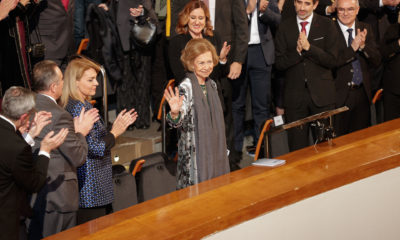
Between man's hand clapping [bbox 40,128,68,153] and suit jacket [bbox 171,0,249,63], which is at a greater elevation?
suit jacket [bbox 171,0,249,63]

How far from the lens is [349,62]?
510 cm

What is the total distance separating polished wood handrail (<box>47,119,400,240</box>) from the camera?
6.89ft

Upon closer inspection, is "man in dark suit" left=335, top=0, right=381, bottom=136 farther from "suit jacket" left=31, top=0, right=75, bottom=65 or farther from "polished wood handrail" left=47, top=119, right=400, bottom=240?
"suit jacket" left=31, top=0, right=75, bottom=65

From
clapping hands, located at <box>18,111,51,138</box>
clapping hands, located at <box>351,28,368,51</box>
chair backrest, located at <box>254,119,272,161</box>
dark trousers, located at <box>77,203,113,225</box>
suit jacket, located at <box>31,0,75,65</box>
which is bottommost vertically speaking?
dark trousers, located at <box>77,203,113,225</box>

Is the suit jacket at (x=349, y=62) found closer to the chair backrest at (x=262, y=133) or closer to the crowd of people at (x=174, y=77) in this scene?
the crowd of people at (x=174, y=77)

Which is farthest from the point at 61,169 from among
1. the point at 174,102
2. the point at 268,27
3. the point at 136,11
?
the point at 268,27

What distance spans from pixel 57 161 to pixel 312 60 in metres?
2.40

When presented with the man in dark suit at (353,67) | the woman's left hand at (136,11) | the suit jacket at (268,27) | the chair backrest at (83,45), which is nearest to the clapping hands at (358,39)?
the man in dark suit at (353,67)

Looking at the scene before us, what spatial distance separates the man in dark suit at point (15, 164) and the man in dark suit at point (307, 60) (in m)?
2.53

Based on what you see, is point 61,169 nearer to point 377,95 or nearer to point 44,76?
point 44,76

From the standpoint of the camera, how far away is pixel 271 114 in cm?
598

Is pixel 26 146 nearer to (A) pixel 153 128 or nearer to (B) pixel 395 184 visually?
(B) pixel 395 184

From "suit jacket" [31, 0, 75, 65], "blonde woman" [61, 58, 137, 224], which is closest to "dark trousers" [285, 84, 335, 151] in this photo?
"blonde woman" [61, 58, 137, 224]

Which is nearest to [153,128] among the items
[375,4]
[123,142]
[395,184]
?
[123,142]
